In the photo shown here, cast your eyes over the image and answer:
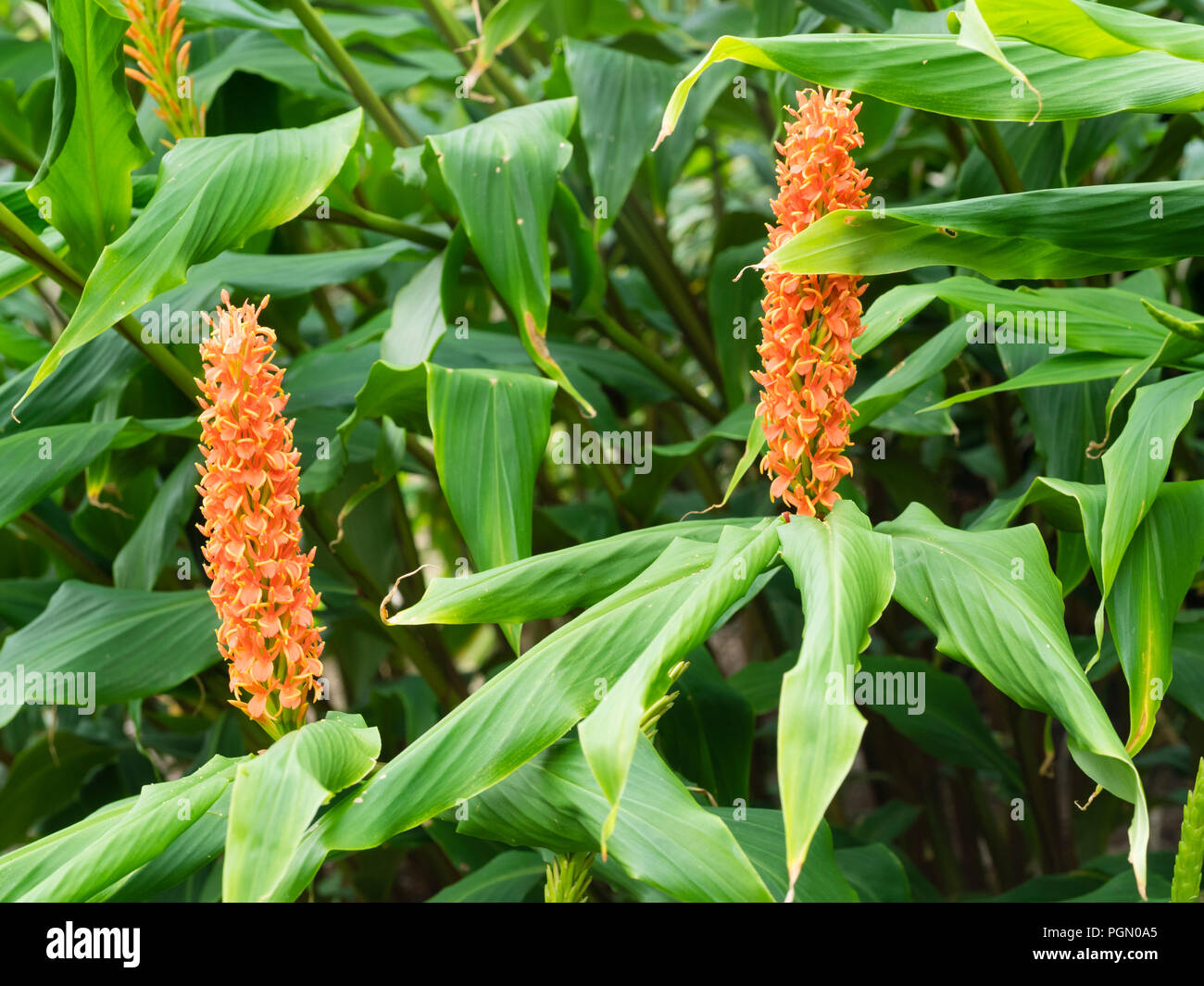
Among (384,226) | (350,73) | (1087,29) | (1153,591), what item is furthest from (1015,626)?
(350,73)

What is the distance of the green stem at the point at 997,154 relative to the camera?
877 mm

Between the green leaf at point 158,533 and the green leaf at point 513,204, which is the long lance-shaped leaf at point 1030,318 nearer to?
the green leaf at point 513,204

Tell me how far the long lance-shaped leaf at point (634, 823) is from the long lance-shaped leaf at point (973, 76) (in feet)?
1.16

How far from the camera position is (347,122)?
2.50 ft

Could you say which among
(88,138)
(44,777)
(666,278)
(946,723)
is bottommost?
(44,777)

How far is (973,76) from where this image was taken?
23.1 inches

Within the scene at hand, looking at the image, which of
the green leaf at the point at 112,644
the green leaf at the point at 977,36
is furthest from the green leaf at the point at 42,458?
the green leaf at the point at 977,36

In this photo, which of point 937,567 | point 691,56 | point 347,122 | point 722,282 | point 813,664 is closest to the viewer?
point 813,664

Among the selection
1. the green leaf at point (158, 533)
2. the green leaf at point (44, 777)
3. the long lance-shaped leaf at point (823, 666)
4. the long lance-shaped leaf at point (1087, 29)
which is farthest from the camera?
the green leaf at point (44, 777)

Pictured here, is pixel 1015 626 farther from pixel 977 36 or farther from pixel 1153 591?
pixel 977 36

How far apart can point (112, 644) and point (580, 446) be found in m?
0.45
